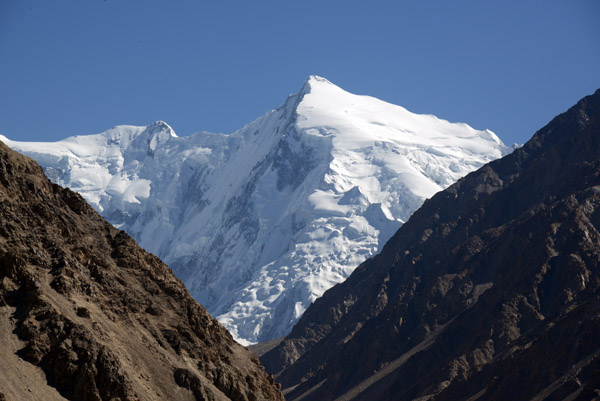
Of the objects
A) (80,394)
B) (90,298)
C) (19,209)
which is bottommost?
(80,394)

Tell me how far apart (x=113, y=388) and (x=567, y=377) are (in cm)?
9040

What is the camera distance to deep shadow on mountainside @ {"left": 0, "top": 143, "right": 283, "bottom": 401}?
2857 inches

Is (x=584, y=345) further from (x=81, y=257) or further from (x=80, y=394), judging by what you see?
(x=80, y=394)

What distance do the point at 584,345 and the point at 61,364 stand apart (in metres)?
100

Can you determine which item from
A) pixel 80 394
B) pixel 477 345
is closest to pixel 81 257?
pixel 80 394

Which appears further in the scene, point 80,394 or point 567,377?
point 567,377

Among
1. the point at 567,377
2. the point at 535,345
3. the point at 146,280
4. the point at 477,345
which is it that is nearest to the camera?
the point at 146,280

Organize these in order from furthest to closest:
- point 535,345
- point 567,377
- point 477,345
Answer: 1. point 477,345
2. point 535,345
3. point 567,377

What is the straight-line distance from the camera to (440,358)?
649ft

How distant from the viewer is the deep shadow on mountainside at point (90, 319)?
72562mm

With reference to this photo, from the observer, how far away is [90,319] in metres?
79.6

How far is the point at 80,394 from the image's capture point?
72.0 metres

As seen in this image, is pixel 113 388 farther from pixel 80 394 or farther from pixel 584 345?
pixel 584 345

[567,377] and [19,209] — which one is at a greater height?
[19,209]
